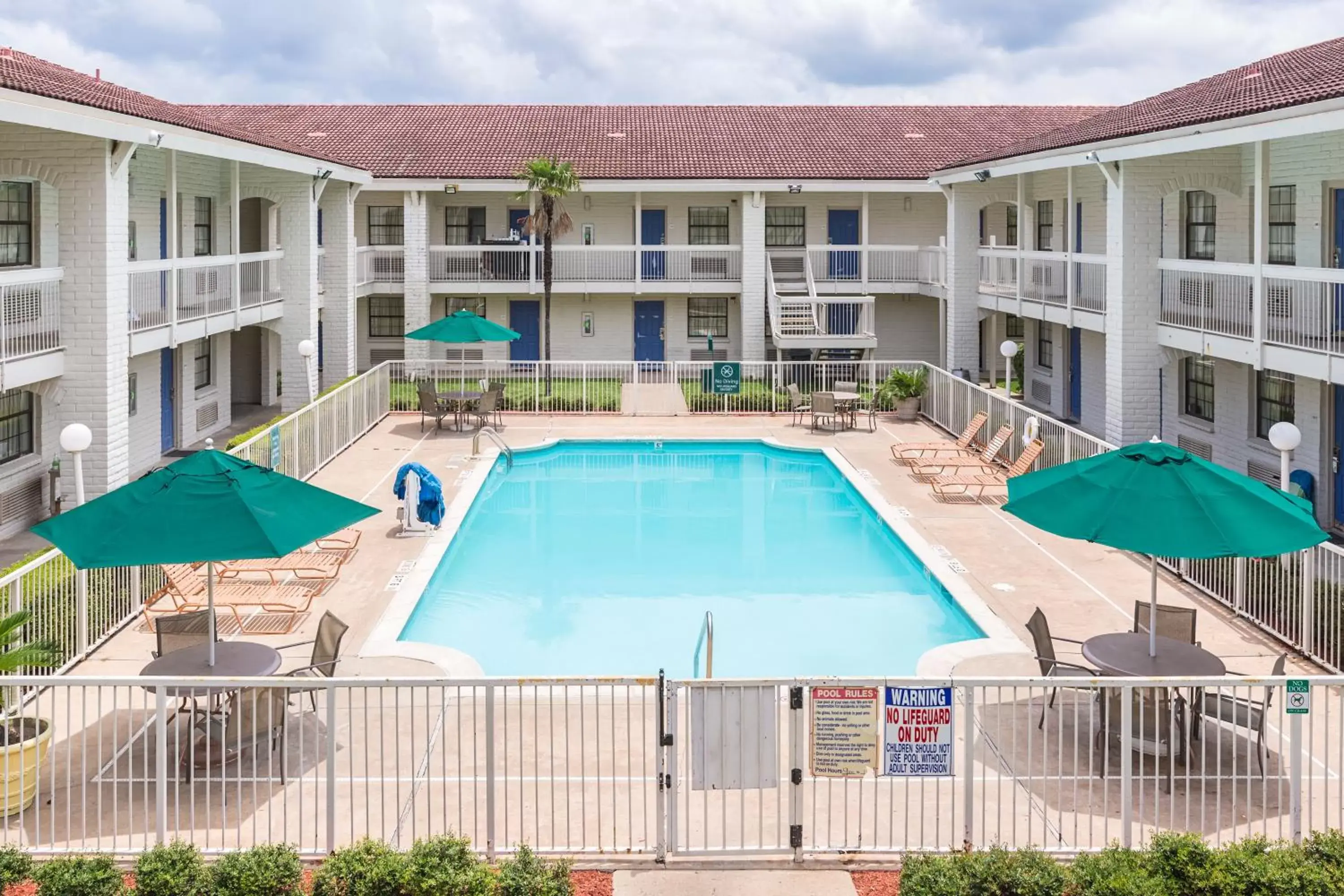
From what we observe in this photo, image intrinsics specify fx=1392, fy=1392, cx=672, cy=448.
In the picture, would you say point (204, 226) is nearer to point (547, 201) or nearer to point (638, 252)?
point (547, 201)

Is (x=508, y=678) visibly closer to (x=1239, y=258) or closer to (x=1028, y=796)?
(x=1028, y=796)

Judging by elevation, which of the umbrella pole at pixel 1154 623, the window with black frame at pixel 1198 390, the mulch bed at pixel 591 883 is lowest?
the mulch bed at pixel 591 883

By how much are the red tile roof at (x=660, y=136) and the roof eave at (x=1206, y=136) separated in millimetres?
12052

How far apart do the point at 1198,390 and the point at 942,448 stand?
4.76 metres

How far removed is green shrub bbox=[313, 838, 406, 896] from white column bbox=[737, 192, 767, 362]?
30933 mm

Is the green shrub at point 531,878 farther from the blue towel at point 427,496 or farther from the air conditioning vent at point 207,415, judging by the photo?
the air conditioning vent at point 207,415

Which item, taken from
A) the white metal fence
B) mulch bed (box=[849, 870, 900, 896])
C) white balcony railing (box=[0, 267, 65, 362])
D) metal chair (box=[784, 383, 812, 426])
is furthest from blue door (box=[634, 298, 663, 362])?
mulch bed (box=[849, 870, 900, 896])

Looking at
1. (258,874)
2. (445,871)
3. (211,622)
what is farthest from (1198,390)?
(258,874)

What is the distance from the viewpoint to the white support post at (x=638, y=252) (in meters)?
38.7

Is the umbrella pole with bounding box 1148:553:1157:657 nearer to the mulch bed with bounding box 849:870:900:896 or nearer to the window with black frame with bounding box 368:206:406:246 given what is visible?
the mulch bed with bounding box 849:870:900:896

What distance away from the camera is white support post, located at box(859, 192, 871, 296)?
3866 centimetres

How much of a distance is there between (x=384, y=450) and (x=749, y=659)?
529 inches

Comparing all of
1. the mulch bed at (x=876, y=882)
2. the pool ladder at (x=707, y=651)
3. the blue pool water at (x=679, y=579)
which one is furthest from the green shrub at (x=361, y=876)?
the blue pool water at (x=679, y=579)

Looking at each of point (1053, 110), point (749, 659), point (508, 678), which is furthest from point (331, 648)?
point (1053, 110)
